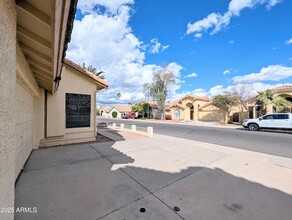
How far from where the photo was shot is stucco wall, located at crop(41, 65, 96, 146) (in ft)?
25.7

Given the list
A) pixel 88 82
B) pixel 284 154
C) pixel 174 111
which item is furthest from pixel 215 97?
pixel 88 82

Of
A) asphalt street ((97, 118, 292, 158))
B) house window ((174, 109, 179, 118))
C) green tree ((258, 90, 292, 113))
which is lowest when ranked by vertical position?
asphalt street ((97, 118, 292, 158))

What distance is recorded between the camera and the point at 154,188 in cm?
386

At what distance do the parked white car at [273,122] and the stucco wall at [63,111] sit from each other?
16.3 m

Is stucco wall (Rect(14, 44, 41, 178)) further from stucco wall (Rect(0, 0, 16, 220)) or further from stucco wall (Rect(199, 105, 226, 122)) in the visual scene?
stucco wall (Rect(199, 105, 226, 122))

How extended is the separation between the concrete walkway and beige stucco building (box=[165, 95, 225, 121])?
1147 inches

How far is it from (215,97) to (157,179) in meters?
27.0

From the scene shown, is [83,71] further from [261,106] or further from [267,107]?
[261,106]

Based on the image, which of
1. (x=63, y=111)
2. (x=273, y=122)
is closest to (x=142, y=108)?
(x=273, y=122)

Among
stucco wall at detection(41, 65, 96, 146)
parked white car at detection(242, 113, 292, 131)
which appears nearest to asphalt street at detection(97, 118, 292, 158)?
parked white car at detection(242, 113, 292, 131)

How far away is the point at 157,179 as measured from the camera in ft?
14.3

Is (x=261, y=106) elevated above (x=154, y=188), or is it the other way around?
(x=261, y=106)

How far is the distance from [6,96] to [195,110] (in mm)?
39188

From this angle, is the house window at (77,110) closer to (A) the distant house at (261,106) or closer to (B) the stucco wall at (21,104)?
(B) the stucco wall at (21,104)
